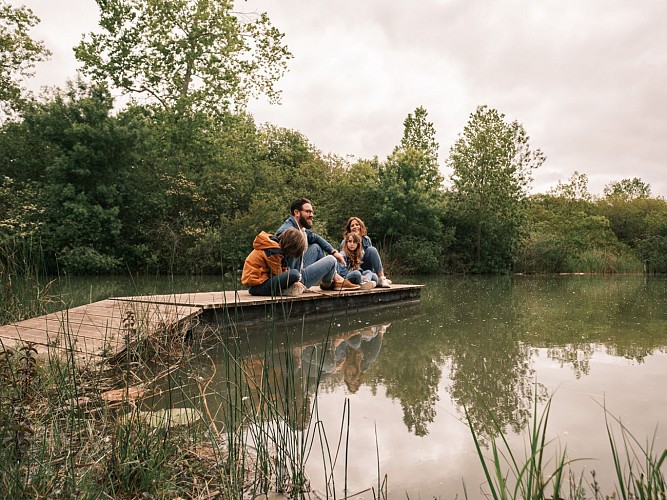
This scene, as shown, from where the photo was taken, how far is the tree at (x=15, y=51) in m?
14.0

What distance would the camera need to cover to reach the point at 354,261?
7141 millimetres

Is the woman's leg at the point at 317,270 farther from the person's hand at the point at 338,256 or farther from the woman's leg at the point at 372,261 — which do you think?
the woman's leg at the point at 372,261

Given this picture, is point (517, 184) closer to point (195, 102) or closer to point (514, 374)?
point (195, 102)

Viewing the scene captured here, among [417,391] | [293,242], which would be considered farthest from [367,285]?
[417,391]

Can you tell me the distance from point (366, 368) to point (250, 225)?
32.2 ft

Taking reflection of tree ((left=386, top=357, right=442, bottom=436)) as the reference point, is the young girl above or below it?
above

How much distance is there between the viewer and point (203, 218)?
13844 mm

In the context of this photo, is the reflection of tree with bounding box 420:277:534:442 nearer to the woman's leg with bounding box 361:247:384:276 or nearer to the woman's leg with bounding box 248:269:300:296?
the woman's leg with bounding box 361:247:384:276

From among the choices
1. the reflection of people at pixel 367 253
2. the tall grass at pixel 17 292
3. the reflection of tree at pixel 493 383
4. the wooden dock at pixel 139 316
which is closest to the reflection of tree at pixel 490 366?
the reflection of tree at pixel 493 383

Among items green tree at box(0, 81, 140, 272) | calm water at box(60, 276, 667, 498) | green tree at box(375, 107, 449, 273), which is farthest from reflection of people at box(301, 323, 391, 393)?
green tree at box(375, 107, 449, 273)

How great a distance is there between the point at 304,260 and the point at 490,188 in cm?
1411

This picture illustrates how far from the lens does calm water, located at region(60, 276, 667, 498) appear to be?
1851 mm

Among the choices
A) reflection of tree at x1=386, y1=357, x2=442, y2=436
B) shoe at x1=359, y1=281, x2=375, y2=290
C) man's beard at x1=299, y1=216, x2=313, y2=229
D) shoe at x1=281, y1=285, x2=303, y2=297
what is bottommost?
reflection of tree at x1=386, y1=357, x2=442, y2=436

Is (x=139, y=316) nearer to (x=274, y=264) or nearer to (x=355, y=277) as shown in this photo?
(x=274, y=264)
